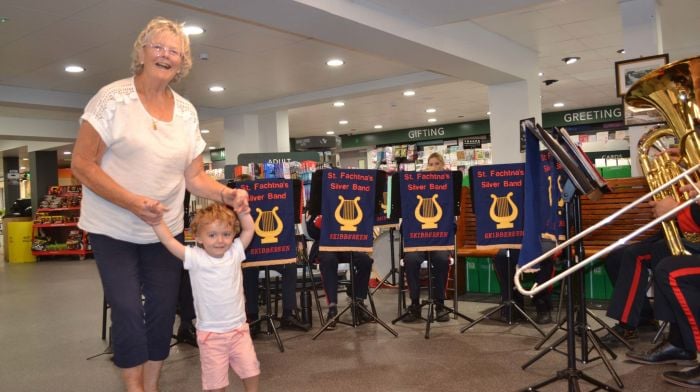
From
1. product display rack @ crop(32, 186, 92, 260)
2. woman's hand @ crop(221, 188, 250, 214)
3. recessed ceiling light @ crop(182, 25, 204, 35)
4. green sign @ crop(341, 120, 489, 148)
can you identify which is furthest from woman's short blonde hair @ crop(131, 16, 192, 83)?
green sign @ crop(341, 120, 489, 148)

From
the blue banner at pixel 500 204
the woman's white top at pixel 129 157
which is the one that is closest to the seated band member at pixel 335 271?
the blue banner at pixel 500 204

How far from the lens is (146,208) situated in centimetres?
184

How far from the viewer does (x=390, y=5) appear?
5445 millimetres

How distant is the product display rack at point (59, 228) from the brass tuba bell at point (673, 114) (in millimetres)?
12318

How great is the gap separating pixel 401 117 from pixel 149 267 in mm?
12874

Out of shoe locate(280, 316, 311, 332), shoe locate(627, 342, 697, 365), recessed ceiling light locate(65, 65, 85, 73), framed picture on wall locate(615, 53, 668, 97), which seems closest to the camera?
shoe locate(627, 342, 697, 365)

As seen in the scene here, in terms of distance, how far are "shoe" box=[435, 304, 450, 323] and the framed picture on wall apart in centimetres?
297

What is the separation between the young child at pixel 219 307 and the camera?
232cm

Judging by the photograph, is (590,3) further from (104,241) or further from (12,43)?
(12,43)

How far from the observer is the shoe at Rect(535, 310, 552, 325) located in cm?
445

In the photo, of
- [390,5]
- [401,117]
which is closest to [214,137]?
[401,117]

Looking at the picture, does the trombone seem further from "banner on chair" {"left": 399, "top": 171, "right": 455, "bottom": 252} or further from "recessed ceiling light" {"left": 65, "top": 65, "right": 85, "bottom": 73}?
"recessed ceiling light" {"left": 65, "top": 65, "right": 85, "bottom": 73}

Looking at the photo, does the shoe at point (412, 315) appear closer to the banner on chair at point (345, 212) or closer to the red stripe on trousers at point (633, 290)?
the banner on chair at point (345, 212)

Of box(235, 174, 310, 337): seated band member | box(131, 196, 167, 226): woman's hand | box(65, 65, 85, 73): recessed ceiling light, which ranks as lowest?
box(235, 174, 310, 337): seated band member
